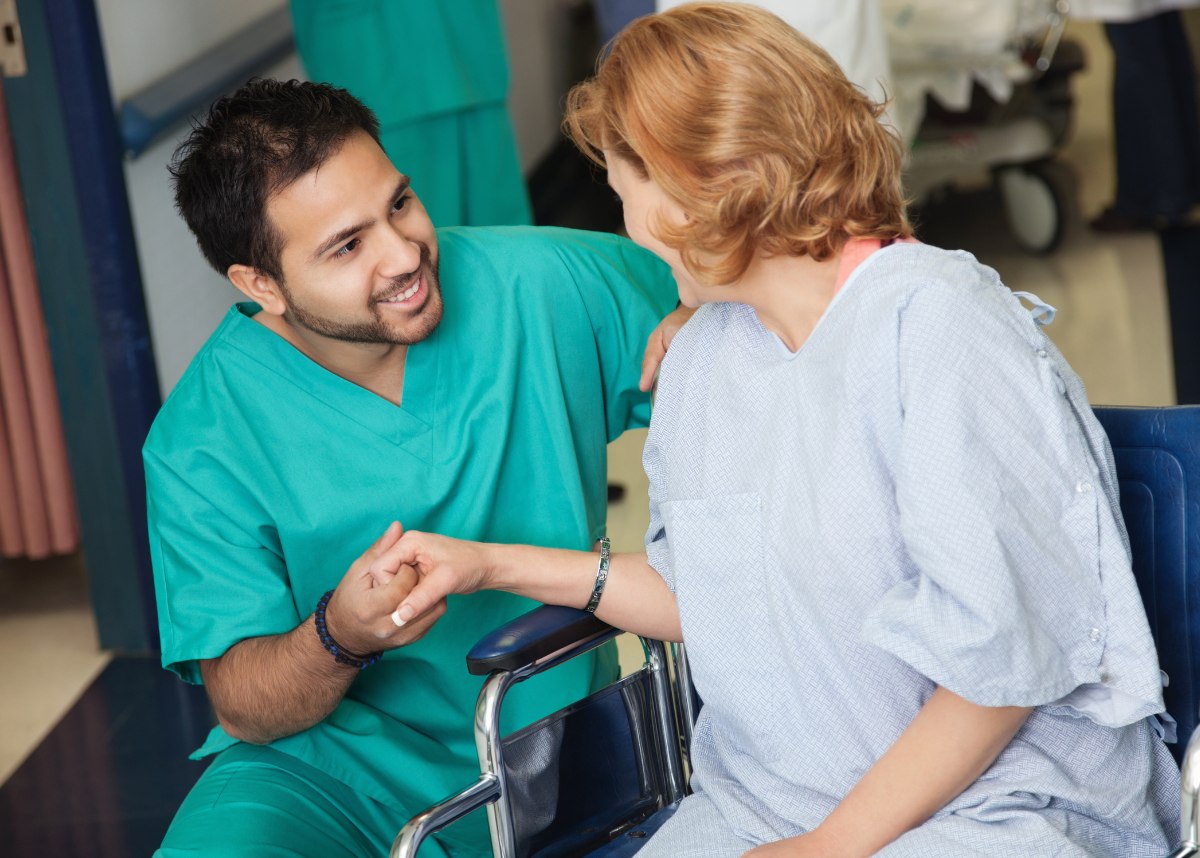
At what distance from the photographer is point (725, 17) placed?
1163 millimetres

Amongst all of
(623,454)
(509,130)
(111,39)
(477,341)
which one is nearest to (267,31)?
(111,39)

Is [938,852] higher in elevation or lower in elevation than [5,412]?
higher

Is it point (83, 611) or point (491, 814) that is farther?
point (83, 611)

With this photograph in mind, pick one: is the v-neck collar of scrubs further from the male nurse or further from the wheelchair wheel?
the wheelchair wheel

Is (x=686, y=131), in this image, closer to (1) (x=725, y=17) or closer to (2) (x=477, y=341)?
(1) (x=725, y=17)

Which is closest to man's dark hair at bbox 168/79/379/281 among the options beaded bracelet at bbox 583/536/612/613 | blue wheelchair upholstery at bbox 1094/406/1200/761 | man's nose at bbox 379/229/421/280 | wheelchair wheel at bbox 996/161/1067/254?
man's nose at bbox 379/229/421/280

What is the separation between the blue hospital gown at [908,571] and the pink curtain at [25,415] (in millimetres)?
1959

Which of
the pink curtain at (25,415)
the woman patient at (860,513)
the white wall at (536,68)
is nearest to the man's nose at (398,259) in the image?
the woman patient at (860,513)

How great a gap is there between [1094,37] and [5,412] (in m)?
6.89

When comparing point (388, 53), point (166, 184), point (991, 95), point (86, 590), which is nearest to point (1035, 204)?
point (991, 95)

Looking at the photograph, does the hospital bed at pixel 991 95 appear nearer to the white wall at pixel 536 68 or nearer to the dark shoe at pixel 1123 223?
the dark shoe at pixel 1123 223

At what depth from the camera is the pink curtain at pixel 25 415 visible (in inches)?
110

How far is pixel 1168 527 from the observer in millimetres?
1220

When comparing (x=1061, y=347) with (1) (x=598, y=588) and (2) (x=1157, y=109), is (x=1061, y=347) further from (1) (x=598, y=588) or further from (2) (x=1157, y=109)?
(1) (x=598, y=588)
